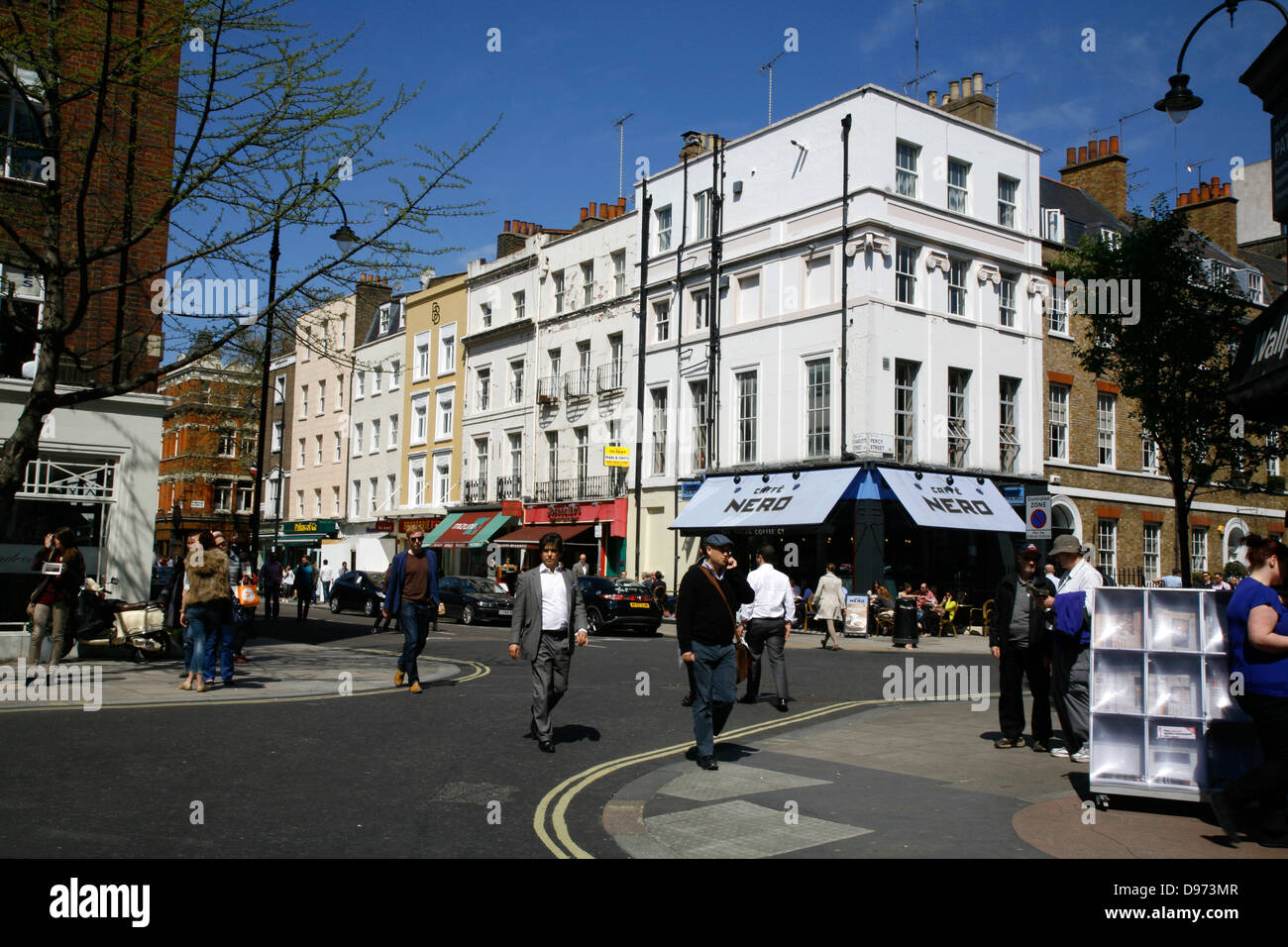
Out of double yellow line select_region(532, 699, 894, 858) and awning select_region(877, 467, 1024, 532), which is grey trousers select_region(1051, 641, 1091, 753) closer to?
double yellow line select_region(532, 699, 894, 858)

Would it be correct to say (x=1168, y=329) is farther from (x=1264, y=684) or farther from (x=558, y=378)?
(x=558, y=378)

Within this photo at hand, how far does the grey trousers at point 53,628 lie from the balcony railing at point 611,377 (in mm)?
25152

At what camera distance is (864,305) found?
29281 millimetres

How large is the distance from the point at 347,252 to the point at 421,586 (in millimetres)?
4532

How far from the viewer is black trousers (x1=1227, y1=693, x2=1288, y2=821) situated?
596 cm

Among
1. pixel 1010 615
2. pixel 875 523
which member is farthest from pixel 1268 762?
pixel 875 523

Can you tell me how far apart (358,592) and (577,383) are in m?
11.5

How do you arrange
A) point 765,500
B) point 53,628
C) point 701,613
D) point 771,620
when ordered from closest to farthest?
point 701,613 < point 771,620 < point 53,628 < point 765,500

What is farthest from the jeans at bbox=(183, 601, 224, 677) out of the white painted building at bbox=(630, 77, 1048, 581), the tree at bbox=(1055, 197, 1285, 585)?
the tree at bbox=(1055, 197, 1285, 585)

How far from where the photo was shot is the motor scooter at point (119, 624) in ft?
49.8

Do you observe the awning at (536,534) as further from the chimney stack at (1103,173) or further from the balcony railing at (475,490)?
the chimney stack at (1103,173)

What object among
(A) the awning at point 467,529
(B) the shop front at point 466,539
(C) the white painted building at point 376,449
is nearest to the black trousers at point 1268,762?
(B) the shop front at point 466,539

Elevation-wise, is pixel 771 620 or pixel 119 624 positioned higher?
pixel 771 620
